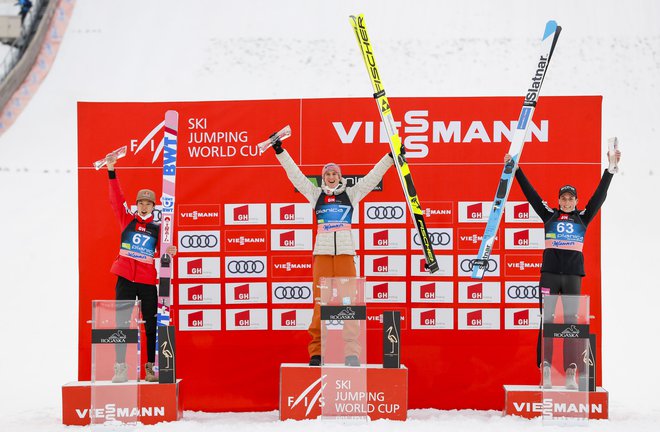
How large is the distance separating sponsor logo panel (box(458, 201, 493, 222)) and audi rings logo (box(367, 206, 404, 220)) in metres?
0.43

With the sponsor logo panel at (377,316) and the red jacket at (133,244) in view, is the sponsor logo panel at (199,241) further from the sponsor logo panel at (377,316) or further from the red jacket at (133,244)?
the sponsor logo panel at (377,316)

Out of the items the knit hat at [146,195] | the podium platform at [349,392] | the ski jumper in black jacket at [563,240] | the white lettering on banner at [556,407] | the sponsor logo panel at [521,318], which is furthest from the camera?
the sponsor logo panel at [521,318]

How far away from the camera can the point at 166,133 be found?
493 cm

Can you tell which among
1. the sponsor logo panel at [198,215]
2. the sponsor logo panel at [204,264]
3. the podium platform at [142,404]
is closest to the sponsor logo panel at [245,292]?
the sponsor logo panel at [204,264]

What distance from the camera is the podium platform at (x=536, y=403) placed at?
4512 mm

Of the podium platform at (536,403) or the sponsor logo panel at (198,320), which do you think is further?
the sponsor logo panel at (198,320)

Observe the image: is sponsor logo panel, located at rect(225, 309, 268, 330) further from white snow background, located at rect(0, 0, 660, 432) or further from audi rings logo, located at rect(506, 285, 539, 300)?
white snow background, located at rect(0, 0, 660, 432)

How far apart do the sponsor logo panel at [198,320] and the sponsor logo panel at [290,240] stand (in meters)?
0.64

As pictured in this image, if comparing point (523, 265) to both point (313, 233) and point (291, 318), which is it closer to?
point (313, 233)

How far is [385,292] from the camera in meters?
5.32

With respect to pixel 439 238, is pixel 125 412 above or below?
below

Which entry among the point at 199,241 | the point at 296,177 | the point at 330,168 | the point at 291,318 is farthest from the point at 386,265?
the point at 199,241

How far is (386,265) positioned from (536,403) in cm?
141

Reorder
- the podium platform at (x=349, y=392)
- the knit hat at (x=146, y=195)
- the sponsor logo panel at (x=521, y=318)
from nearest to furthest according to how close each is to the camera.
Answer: the podium platform at (x=349, y=392) < the knit hat at (x=146, y=195) < the sponsor logo panel at (x=521, y=318)
